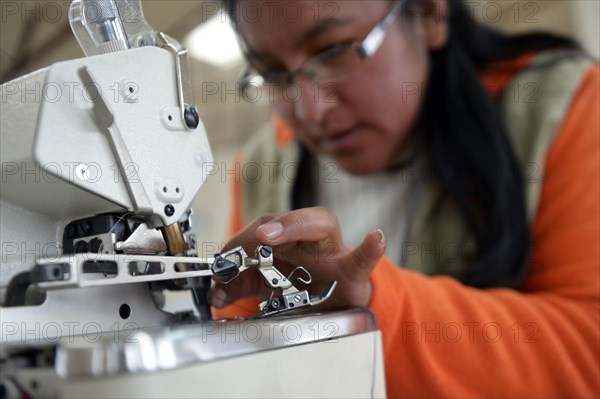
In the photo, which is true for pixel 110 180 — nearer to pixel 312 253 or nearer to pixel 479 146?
pixel 312 253

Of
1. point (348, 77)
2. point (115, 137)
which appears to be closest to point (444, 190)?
point (348, 77)

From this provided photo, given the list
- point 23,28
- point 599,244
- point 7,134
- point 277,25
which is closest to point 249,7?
point 277,25

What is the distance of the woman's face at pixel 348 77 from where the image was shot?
2.36ft

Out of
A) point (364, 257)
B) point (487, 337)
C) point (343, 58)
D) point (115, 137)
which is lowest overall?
point (487, 337)

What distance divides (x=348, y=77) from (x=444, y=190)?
0.96 ft

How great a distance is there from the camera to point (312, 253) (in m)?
0.51

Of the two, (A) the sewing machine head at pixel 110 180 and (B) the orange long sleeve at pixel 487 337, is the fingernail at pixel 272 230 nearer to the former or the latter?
(A) the sewing machine head at pixel 110 180

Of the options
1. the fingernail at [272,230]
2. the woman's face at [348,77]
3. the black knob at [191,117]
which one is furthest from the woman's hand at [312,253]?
the woman's face at [348,77]

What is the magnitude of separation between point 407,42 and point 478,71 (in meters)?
0.21

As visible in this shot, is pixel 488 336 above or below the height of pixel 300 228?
below

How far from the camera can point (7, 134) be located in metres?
0.38

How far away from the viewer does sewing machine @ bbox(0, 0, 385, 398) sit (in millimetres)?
297

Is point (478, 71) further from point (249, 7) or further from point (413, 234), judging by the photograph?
point (249, 7)

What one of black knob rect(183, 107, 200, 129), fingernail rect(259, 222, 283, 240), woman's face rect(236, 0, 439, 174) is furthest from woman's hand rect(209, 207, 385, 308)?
woman's face rect(236, 0, 439, 174)
